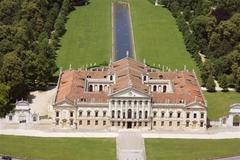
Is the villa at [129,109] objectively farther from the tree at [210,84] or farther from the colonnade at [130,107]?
the tree at [210,84]

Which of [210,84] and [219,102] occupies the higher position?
[210,84]

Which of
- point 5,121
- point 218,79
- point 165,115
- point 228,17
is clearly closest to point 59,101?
point 5,121

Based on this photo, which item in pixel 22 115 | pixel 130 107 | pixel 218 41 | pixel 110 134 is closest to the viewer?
pixel 110 134

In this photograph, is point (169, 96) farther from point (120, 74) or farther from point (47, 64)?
point (47, 64)

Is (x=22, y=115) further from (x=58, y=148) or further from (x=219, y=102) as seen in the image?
(x=219, y=102)

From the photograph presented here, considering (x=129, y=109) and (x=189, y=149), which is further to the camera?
(x=129, y=109)

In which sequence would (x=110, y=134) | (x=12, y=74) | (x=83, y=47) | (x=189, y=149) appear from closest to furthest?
(x=189, y=149)
(x=110, y=134)
(x=12, y=74)
(x=83, y=47)

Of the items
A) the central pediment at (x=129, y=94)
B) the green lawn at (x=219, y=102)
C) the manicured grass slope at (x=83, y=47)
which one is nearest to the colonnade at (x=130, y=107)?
the central pediment at (x=129, y=94)

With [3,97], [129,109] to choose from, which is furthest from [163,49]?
[3,97]
